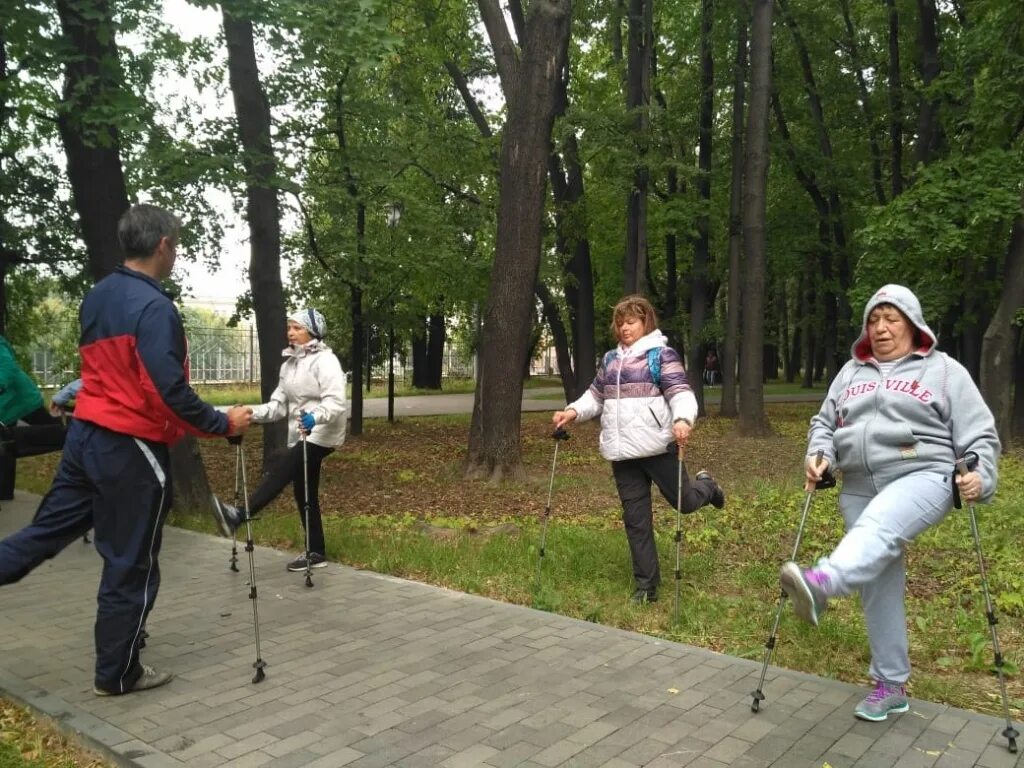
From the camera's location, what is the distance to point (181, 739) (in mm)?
3693

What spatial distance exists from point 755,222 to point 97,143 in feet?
36.0

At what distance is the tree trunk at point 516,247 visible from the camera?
10438 millimetres

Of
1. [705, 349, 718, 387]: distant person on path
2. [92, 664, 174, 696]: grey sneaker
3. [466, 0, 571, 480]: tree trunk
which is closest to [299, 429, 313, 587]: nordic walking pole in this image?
[92, 664, 174, 696]: grey sneaker

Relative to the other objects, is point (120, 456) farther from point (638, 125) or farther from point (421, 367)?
point (421, 367)

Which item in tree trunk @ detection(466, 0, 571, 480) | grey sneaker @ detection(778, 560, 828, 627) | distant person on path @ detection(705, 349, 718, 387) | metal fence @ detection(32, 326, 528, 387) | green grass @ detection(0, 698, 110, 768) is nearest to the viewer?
grey sneaker @ detection(778, 560, 828, 627)

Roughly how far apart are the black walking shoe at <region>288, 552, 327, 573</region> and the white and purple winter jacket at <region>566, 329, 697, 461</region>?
2.41 metres

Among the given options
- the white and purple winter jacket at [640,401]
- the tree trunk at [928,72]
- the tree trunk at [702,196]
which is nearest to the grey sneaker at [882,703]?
the white and purple winter jacket at [640,401]

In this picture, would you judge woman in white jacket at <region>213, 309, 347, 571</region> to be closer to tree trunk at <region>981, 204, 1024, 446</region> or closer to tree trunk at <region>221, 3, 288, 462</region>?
tree trunk at <region>221, 3, 288, 462</region>

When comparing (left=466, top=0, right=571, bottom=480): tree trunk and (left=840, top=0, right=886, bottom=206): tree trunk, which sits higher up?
(left=840, top=0, right=886, bottom=206): tree trunk

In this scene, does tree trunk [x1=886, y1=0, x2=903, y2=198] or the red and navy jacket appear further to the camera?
tree trunk [x1=886, y1=0, x2=903, y2=198]

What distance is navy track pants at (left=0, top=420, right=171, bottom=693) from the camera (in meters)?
4.09

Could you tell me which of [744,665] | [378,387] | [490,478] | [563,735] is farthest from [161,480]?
[378,387]

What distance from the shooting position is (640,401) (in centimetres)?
557

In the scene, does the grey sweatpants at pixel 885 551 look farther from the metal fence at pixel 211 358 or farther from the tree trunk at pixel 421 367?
the tree trunk at pixel 421 367
